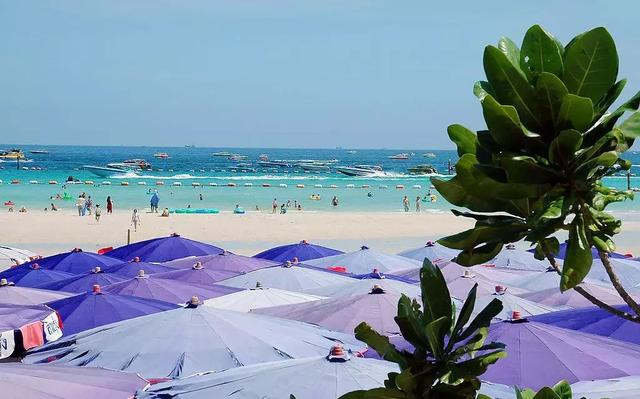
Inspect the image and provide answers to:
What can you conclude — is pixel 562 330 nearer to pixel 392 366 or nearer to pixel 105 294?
pixel 392 366

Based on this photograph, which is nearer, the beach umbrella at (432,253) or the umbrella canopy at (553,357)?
the umbrella canopy at (553,357)

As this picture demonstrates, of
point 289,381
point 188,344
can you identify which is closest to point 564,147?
point 289,381

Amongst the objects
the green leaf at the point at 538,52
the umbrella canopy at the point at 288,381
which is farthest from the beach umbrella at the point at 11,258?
the green leaf at the point at 538,52

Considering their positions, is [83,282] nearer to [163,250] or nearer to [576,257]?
[163,250]

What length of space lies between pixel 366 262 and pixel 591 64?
40.4 feet

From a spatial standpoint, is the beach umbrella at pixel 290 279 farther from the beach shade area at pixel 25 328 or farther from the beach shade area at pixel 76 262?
the beach shade area at pixel 25 328

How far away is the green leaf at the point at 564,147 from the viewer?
1671mm

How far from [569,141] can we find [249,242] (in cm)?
2487

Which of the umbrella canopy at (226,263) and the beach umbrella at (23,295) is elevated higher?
the beach umbrella at (23,295)

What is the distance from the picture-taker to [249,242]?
2638 cm

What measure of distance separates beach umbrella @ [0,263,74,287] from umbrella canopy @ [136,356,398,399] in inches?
269

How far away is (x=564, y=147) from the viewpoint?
1715 mm

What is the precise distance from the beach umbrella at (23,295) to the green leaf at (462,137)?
8126 millimetres

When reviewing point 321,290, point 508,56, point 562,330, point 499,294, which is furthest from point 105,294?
point 508,56
